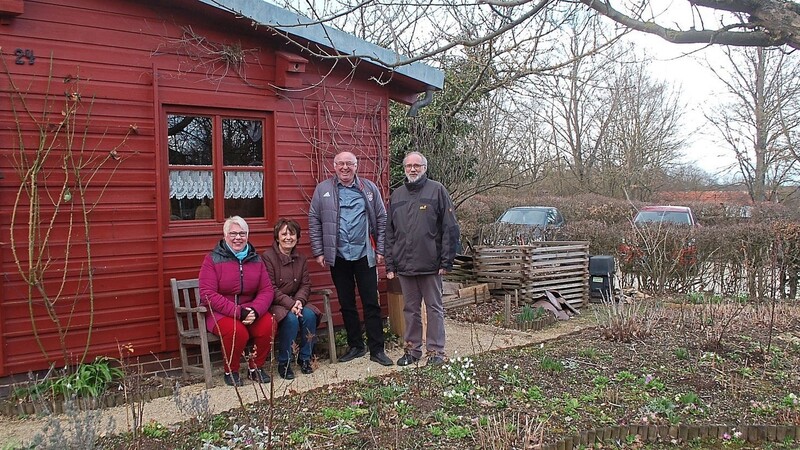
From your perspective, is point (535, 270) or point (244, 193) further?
point (535, 270)

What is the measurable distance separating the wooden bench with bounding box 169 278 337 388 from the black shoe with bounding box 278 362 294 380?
0.58 metres

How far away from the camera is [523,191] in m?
25.8

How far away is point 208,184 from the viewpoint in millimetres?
5652

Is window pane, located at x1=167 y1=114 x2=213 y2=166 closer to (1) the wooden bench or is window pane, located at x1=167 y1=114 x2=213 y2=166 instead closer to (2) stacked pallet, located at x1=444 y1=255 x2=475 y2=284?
(1) the wooden bench

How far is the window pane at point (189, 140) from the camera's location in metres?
5.48

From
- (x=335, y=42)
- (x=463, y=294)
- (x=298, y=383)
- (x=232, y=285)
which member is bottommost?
(x=298, y=383)

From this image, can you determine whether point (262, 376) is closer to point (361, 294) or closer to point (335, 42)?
point (361, 294)

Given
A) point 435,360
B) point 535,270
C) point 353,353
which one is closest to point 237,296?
point 353,353

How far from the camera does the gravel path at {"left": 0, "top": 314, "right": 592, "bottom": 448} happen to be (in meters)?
4.24

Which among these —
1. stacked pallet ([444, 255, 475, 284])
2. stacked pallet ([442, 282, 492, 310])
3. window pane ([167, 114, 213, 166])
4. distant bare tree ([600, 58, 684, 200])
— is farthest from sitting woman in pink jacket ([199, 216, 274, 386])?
distant bare tree ([600, 58, 684, 200])

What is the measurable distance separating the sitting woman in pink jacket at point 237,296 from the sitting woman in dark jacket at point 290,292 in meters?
0.15

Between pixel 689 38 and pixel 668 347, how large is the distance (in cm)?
312

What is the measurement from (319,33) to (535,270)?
449cm

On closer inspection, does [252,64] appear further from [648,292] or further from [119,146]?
[648,292]
